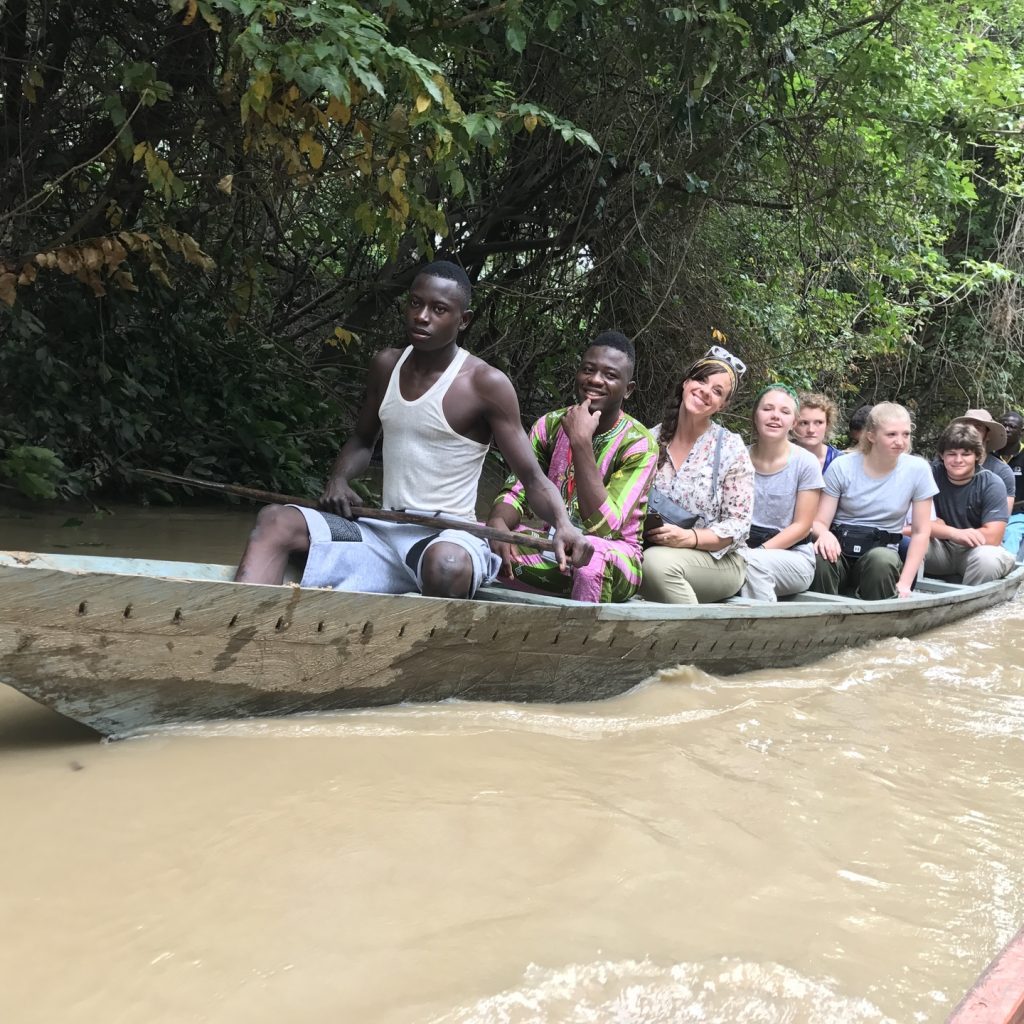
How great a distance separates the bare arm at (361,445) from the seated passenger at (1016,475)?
4.68m

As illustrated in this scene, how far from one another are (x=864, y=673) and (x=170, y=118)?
415 cm

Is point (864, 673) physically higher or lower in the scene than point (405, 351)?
lower

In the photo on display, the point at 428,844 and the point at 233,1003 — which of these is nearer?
the point at 233,1003

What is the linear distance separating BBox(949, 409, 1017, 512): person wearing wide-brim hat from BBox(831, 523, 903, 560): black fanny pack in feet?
3.84

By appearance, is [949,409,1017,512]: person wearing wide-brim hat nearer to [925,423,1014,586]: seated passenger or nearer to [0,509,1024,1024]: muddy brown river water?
[925,423,1014,586]: seated passenger

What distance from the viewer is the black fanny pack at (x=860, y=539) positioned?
4871 mm

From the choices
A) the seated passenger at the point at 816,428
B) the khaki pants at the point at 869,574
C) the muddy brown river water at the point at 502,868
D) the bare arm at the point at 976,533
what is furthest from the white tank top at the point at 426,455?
the bare arm at the point at 976,533

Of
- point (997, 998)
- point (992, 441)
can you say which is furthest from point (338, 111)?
point (992, 441)

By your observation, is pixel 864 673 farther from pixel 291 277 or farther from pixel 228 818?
pixel 291 277

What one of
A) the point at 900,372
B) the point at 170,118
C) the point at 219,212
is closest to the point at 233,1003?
the point at 170,118

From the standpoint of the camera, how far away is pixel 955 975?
1.85m

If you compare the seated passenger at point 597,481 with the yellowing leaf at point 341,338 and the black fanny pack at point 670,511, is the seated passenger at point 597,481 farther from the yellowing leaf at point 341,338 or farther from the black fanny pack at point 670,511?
the yellowing leaf at point 341,338

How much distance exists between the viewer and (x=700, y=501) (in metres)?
3.81

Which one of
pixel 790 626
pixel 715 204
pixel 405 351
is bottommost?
pixel 790 626
